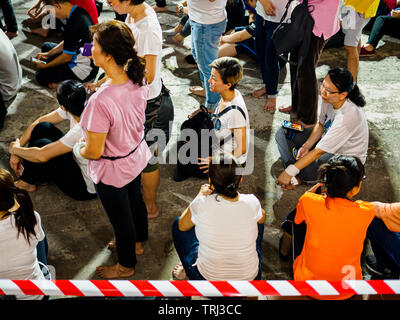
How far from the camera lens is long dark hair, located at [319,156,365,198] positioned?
2465 mm

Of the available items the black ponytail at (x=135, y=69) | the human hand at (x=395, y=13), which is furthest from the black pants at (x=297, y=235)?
the human hand at (x=395, y=13)

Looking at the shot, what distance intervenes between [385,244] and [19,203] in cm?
229

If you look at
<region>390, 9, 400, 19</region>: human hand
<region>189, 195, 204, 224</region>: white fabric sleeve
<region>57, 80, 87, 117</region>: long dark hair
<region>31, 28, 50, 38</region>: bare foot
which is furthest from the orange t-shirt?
<region>31, 28, 50, 38</region>: bare foot

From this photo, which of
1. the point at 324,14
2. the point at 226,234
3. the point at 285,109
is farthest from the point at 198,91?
the point at 226,234

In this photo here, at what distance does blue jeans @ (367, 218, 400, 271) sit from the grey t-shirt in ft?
12.9

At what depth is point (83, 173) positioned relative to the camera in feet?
11.1

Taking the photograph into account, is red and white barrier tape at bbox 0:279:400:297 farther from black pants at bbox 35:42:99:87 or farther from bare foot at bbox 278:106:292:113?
black pants at bbox 35:42:99:87

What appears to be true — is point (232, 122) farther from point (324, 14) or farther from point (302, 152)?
point (324, 14)

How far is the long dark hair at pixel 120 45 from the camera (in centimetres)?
227

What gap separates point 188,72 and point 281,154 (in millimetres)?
2065

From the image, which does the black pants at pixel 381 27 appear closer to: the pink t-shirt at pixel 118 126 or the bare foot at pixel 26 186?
the pink t-shirt at pixel 118 126

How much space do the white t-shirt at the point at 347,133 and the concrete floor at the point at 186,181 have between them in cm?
57

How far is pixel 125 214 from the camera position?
8.98 feet

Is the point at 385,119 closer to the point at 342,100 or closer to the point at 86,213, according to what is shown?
the point at 342,100
